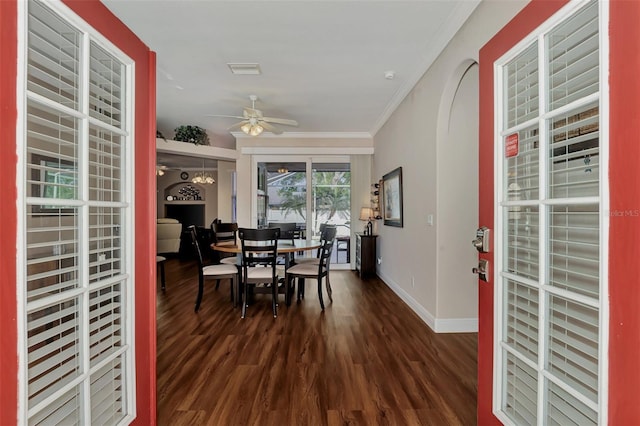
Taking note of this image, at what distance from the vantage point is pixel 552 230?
1107 mm

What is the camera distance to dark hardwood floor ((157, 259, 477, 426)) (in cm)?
176

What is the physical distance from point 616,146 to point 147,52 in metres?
1.78

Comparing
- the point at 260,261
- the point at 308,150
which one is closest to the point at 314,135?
the point at 308,150

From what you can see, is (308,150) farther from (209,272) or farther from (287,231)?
(209,272)

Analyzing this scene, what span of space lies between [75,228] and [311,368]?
1787 mm

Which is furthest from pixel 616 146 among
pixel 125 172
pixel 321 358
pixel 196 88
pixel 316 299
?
pixel 196 88

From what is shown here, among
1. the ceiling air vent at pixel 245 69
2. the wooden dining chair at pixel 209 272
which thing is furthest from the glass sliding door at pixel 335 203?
the ceiling air vent at pixel 245 69

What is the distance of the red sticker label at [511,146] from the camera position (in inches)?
49.4

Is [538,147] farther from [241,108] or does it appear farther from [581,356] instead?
[241,108]

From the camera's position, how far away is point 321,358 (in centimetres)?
241

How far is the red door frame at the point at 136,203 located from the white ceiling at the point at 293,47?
131cm

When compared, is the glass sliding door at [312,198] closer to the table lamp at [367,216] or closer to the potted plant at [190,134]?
the table lamp at [367,216]

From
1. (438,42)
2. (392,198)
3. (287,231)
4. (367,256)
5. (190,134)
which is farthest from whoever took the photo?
(190,134)

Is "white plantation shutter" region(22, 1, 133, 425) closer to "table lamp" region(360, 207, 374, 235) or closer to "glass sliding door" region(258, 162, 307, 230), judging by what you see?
"table lamp" region(360, 207, 374, 235)
